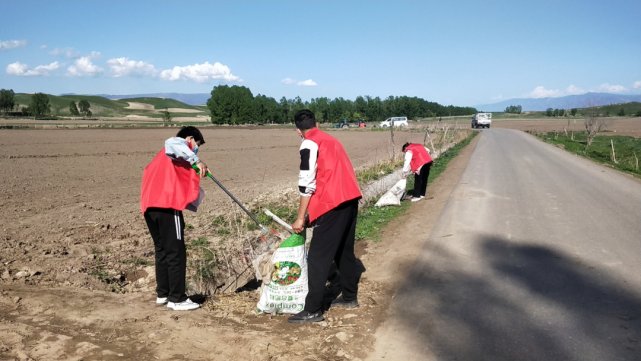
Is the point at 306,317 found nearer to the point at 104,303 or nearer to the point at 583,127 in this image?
the point at 104,303

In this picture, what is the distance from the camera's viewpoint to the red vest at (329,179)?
3.96 meters

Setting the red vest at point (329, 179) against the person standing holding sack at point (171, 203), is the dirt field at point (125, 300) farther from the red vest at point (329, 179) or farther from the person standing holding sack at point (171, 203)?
the red vest at point (329, 179)

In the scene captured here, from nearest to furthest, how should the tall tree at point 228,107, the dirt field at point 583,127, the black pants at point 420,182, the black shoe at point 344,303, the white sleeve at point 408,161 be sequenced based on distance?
the black shoe at point 344,303 < the white sleeve at point 408,161 < the black pants at point 420,182 < the dirt field at point 583,127 < the tall tree at point 228,107

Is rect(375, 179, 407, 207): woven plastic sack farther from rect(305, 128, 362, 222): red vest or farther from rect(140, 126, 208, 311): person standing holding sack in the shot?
rect(140, 126, 208, 311): person standing holding sack

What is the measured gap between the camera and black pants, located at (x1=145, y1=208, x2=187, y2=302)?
4.22m

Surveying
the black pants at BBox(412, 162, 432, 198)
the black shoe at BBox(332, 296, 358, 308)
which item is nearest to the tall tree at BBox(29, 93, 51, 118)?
the black pants at BBox(412, 162, 432, 198)

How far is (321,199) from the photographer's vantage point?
4000 millimetres

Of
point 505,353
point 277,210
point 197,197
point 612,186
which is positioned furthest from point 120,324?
point 612,186

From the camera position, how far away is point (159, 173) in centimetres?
418

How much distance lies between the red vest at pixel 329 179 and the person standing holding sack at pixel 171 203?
1.15 metres

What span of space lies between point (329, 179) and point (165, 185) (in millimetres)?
1572

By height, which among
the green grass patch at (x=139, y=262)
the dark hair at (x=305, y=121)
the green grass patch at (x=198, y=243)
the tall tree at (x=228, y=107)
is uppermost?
the tall tree at (x=228, y=107)

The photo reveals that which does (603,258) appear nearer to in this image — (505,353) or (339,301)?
(505,353)

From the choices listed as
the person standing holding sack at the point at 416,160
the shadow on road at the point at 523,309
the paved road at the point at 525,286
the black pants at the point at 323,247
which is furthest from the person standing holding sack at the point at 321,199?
the person standing holding sack at the point at 416,160
